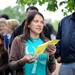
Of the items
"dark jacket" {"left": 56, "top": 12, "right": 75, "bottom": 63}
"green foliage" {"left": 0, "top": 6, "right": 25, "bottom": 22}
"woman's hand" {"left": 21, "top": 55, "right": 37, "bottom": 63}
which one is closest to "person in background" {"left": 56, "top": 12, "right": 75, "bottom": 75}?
"dark jacket" {"left": 56, "top": 12, "right": 75, "bottom": 63}

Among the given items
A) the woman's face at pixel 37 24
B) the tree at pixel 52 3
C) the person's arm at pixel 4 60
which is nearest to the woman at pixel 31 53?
the woman's face at pixel 37 24

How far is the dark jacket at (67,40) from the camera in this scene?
8.38 m

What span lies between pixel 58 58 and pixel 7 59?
1838mm

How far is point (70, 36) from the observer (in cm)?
842

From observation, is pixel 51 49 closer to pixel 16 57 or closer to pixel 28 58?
pixel 28 58

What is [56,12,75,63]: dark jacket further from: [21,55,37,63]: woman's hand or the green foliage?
the green foliage

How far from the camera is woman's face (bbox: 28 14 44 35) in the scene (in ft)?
22.0

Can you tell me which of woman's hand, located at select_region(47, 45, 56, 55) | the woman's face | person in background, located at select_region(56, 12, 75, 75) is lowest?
person in background, located at select_region(56, 12, 75, 75)

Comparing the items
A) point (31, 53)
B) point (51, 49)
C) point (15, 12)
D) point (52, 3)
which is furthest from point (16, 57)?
point (15, 12)

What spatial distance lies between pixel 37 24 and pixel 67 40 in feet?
5.85

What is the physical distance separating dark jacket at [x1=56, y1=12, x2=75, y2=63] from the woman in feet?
5.34

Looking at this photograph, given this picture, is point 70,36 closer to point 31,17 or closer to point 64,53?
point 64,53

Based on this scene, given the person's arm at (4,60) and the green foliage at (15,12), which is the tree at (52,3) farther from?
the green foliage at (15,12)

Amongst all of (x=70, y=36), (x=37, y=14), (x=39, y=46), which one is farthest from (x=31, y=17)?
(x=70, y=36)
